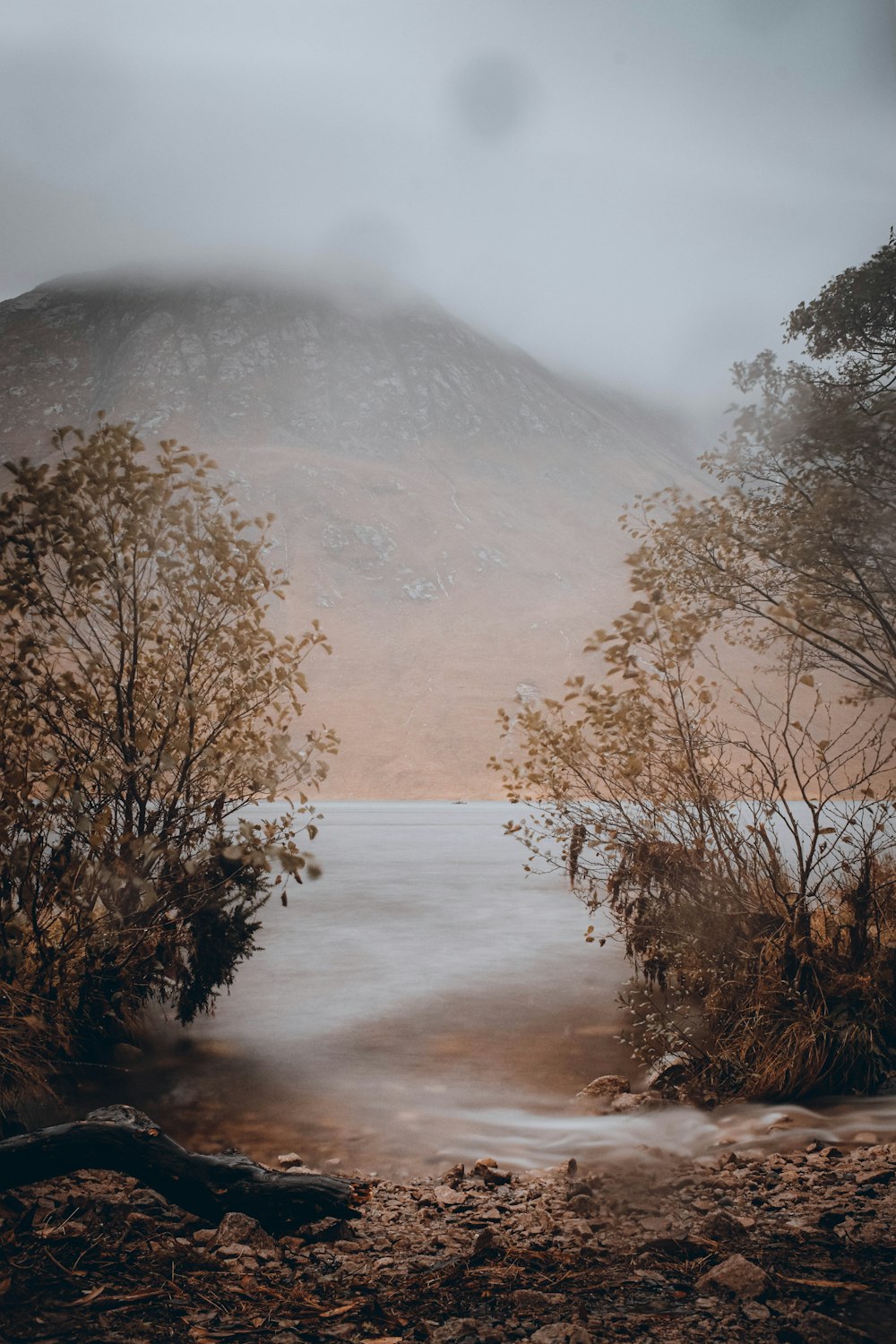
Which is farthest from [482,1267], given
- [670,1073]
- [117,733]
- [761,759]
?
[117,733]

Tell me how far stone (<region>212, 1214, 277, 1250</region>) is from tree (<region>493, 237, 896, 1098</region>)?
2.17 meters

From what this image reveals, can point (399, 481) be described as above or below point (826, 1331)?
above

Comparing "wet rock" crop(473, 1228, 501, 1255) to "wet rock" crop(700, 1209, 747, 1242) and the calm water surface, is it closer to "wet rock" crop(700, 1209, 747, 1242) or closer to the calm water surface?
"wet rock" crop(700, 1209, 747, 1242)

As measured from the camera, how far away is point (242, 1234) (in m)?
2.23

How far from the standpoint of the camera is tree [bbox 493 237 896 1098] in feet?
12.3

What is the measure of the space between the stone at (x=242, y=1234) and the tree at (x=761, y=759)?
217cm

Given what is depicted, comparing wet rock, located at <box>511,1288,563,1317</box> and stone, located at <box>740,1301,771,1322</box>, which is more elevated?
stone, located at <box>740,1301,771,1322</box>

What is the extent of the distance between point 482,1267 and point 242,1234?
2.07 feet

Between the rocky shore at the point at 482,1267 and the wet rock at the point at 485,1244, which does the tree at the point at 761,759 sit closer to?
the rocky shore at the point at 482,1267

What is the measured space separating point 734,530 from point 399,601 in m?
69.7

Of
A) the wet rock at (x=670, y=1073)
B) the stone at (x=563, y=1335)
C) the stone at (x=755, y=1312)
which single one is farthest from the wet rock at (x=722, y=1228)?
the wet rock at (x=670, y=1073)

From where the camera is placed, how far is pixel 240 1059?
4668 mm

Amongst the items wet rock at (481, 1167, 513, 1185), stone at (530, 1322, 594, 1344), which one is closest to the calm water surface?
wet rock at (481, 1167, 513, 1185)

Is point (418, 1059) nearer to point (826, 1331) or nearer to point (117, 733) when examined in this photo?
point (117, 733)
